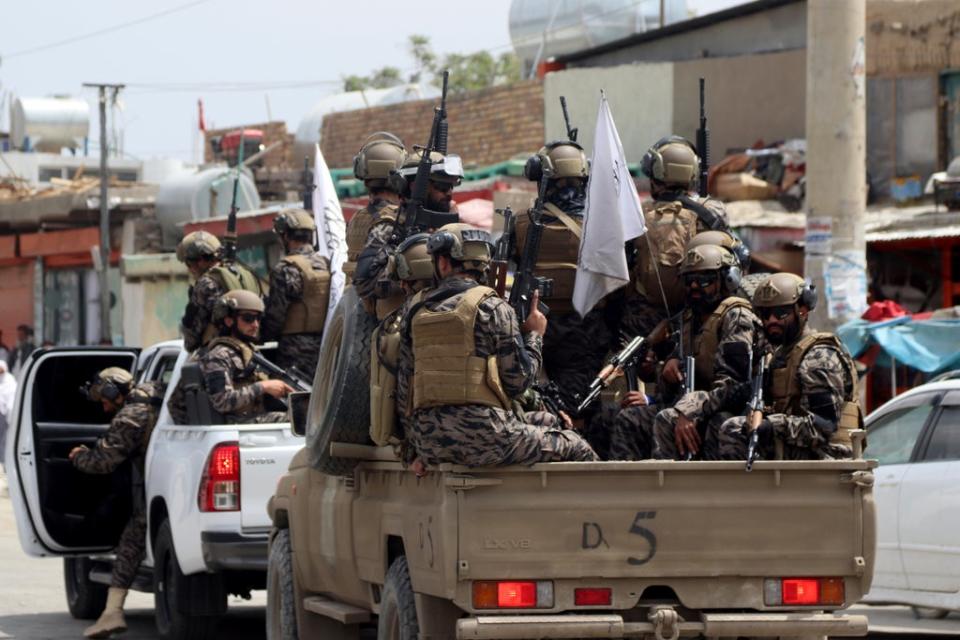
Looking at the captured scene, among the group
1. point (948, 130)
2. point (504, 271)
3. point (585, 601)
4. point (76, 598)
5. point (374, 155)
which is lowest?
point (76, 598)

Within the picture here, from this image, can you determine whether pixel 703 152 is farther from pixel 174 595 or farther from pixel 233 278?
pixel 174 595

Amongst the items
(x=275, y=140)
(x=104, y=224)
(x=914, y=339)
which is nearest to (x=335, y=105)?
(x=275, y=140)

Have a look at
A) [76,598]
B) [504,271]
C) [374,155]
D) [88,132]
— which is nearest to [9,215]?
[88,132]

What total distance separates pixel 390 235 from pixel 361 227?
0.82m

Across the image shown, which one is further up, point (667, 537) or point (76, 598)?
point (667, 537)

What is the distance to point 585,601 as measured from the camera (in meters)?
6.79

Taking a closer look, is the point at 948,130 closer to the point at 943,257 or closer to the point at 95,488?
the point at 943,257

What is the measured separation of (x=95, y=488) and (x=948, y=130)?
13.2 meters

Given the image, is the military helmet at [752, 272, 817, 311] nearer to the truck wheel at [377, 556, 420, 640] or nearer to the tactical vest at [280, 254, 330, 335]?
the truck wheel at [377, 556, 420, 640]

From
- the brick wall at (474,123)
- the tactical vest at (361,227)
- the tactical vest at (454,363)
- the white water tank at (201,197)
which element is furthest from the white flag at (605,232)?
the white water tank at (201,197)

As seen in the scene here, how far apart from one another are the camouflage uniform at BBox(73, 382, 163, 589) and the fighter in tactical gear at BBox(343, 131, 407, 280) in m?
2.03

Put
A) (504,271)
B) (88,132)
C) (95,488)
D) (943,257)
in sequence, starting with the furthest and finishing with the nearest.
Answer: (88,132) → (943,257) → (95,488) → (504,271)

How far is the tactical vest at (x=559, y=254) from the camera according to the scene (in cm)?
881

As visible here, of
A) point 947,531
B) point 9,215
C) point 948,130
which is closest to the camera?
point 947,531
